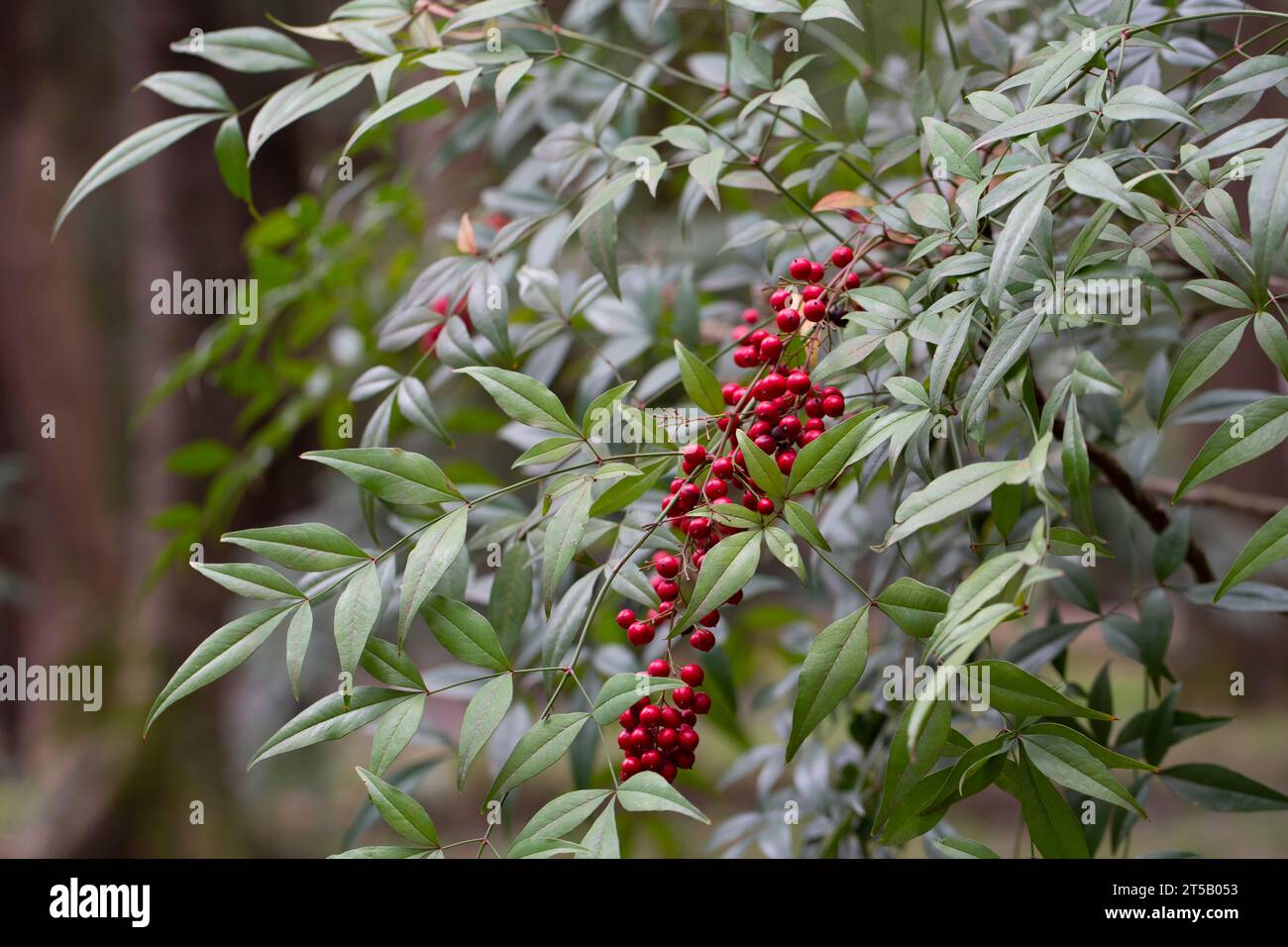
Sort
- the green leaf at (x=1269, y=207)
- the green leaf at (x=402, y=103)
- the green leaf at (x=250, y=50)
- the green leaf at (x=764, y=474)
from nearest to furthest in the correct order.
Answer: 1. the green leaf at (x=1269, y=207)
2. the green leaf at (x=764, y=474)
3. the green leaf at (x=402, y=103)
4. the green leaf at (x=250, y=50)

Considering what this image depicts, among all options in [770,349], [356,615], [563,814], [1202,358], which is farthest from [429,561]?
[1202,358]

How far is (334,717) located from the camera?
637 mm

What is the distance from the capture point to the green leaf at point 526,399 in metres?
0.67

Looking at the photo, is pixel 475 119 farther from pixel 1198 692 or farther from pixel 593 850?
pixel 1198 692

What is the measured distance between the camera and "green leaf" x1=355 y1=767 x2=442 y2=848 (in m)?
0.61

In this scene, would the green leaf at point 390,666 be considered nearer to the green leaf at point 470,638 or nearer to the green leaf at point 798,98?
the green leaf at point 470,638

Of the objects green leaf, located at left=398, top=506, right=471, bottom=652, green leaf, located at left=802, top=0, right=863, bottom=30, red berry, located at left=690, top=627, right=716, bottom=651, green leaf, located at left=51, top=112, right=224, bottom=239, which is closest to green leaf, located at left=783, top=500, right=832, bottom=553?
red berry, located at left=690, top=627, right=716, bottom=651

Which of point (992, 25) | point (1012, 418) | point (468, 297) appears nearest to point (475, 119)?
point (468, 297)

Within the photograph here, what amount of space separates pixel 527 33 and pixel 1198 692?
4.73 m

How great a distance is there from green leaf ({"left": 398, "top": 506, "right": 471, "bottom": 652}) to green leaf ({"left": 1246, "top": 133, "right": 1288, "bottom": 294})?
0.48 meters

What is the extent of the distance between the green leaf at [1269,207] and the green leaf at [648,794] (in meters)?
0.43

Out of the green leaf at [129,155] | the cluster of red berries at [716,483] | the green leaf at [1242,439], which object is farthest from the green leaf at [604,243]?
the green leaf at [1242,439]

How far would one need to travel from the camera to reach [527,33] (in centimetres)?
101

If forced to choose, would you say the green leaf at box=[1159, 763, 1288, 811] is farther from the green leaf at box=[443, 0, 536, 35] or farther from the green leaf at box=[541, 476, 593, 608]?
the green leaf at box=[443, 0, 536, 35]
